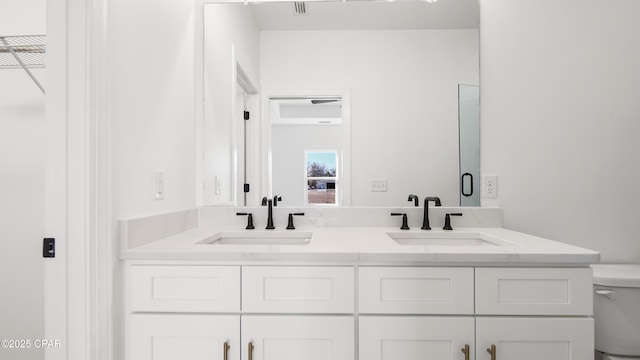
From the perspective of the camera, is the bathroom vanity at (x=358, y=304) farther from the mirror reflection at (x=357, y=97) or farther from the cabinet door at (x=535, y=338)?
the mirror reflection at (x=357, y=97)

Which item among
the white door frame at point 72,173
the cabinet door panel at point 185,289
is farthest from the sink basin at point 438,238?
the white door frame at point 72,173

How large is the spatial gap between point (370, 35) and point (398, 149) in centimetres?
61

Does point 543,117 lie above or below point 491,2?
below

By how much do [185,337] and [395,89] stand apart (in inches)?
55.3

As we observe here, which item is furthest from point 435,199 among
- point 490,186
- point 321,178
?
point 321,178

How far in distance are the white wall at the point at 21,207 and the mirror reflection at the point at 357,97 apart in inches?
38.0

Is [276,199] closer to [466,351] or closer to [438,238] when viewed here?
[438,238]

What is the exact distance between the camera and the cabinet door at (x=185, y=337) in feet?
3.38

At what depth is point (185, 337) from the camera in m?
1.03

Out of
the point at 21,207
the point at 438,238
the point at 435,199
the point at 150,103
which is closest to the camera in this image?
the point at 150,103

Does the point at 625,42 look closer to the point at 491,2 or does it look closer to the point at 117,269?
the point at 491,2

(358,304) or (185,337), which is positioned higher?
(358,304)

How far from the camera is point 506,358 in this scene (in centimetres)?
102

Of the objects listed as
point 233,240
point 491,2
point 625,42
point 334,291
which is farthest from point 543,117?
point 233,240
